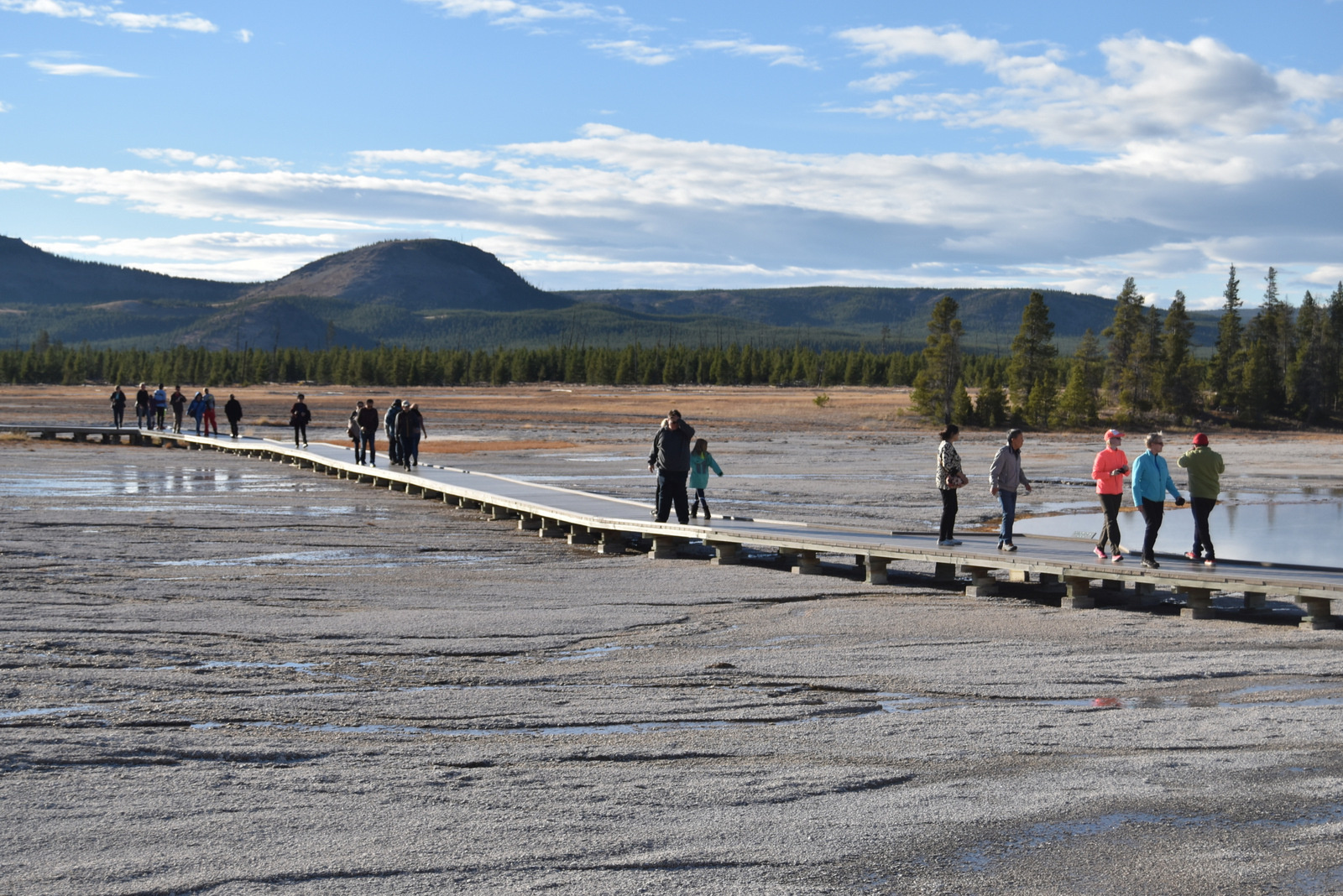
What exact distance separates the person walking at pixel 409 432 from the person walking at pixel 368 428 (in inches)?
23.8

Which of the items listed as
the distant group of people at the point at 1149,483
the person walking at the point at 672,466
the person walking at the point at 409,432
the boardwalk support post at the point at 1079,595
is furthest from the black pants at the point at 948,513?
the person walking at the point at 409,432

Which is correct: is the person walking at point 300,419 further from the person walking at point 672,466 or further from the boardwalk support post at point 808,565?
the boardwalk support post at point 808,565

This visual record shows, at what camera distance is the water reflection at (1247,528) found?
19750 millimetres

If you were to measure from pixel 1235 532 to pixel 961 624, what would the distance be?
12678 millimetres

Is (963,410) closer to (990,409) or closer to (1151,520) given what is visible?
(990,409)

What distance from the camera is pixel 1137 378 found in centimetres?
8094

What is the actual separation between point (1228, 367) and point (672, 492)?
268 ft

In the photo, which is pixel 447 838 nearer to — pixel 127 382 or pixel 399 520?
pixel 399 520

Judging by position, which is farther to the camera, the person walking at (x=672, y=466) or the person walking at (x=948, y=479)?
the person walking at (x=672, y=466)

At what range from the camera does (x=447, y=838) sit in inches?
241

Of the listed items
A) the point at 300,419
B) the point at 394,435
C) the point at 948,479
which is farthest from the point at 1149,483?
the point at 300,419

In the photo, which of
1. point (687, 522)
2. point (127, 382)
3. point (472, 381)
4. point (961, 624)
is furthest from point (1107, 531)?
point (127, 382)

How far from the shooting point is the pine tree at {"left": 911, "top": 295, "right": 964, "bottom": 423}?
71750mm

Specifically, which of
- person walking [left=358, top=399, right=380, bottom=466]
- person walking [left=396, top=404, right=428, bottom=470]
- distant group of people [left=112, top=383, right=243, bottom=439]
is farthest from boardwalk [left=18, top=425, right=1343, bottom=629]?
distant group of people [left=112, top=383, right=243, bottom=439]
